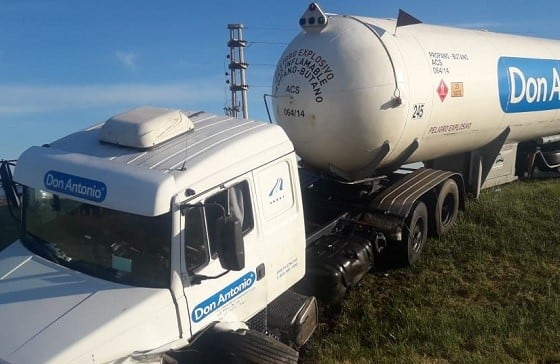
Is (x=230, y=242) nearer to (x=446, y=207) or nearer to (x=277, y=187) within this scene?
(x=277, y=187)

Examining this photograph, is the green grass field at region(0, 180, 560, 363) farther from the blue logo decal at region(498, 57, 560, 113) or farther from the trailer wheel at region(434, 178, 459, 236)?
the blue logo decal at region(498, 57, 560, 113)

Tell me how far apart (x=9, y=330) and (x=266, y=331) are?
2.30 m

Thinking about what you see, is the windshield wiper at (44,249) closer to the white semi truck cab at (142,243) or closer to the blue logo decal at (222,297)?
the white semi truck cab at (142,243)

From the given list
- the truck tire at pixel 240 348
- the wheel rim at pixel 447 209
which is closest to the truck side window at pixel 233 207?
the truck tire at pixel 240 348

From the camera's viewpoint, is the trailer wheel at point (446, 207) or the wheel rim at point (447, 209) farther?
the wheel rim at point (447, 209)

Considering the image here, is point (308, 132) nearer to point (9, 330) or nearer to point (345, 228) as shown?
point (345, 228)

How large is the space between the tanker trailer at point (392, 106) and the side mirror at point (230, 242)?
3.43 m

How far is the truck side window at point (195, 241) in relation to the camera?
3979mm

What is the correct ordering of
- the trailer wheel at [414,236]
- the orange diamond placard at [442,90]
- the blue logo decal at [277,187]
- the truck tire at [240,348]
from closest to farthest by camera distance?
the truck tire at [240,348] → the blue logo decal at [277,187] → the trailer wheel at [414,236] → the orange diamond placard at [442,90]

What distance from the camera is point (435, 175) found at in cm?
841

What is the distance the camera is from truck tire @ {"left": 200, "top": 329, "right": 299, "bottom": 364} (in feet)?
13.3

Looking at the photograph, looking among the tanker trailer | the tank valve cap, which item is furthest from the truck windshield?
the tank valve cap

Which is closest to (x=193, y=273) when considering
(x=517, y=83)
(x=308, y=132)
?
(x=308, y=132)

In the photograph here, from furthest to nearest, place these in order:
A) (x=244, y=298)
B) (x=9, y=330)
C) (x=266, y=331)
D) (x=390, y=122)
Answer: (x=390, y=122)
(x=266, y=331)
(x=244, y=298)
(x=9, y=330)
